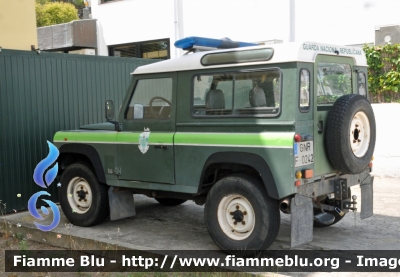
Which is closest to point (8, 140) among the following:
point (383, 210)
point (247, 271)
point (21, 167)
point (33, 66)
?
point (21, 167)

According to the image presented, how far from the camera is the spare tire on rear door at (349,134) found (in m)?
5.55

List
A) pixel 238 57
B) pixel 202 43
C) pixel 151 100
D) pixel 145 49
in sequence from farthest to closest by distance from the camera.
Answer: pixel 145 49
pixel 151 100
pixel 202 43
pixel 238 57

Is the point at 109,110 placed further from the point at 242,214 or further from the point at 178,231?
the point at 242,214

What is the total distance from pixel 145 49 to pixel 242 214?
10.0 m

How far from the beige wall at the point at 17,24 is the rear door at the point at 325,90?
647cm

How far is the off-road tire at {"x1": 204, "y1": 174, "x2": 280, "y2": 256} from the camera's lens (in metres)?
5.46

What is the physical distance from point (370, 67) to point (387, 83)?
50 cm

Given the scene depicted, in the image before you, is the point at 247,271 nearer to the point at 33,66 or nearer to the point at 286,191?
the point at 286,191

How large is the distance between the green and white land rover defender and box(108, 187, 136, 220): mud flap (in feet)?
0.18

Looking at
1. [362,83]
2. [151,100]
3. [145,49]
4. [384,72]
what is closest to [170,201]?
[151,100]

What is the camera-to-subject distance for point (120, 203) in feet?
23.4

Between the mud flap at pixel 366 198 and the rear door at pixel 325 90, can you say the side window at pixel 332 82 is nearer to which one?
the rear door at pixel 325 90

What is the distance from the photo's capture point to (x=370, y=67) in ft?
36.4

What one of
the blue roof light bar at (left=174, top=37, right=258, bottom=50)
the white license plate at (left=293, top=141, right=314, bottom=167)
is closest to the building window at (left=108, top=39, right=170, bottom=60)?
the blue roof light bar at (left=174, top=37, right=258, bottom=50)
